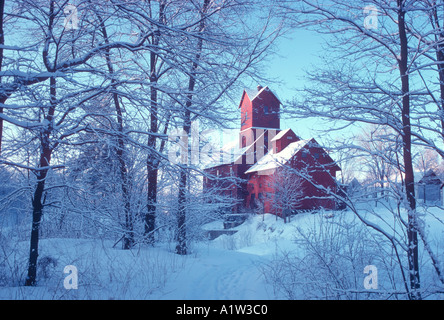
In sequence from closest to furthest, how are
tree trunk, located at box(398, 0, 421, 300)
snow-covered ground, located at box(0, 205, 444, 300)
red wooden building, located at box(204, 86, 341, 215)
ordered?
tree trunk, located at box(398, 0, 421, 300) < snow-covered ground, located at box(0, 205, 444, 300) < red wooden building, located at box(204, 86, 341, 215)

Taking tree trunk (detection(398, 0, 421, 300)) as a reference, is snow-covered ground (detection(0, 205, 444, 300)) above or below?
below

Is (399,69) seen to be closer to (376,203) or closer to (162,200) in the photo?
(376,203)

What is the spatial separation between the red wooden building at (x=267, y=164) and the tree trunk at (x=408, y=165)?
931mm

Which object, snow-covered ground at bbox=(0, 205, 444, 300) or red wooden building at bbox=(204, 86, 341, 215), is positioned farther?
red wooden building at bbox=(204, 86, 341, 215)

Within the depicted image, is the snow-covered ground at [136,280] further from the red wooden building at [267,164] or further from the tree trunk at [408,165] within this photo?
the red wooden building at [267,164]

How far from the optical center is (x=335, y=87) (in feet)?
15.3

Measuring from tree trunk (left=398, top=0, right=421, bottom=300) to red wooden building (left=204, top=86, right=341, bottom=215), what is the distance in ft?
3.05

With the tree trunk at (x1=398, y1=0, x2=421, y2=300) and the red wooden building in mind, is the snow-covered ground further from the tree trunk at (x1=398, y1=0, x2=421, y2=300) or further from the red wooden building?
the red wooden building

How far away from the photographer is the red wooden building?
439 cm

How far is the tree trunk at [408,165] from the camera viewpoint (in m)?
3.72

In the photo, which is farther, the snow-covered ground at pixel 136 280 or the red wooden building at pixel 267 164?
the red wooden building at pixel 267 164
